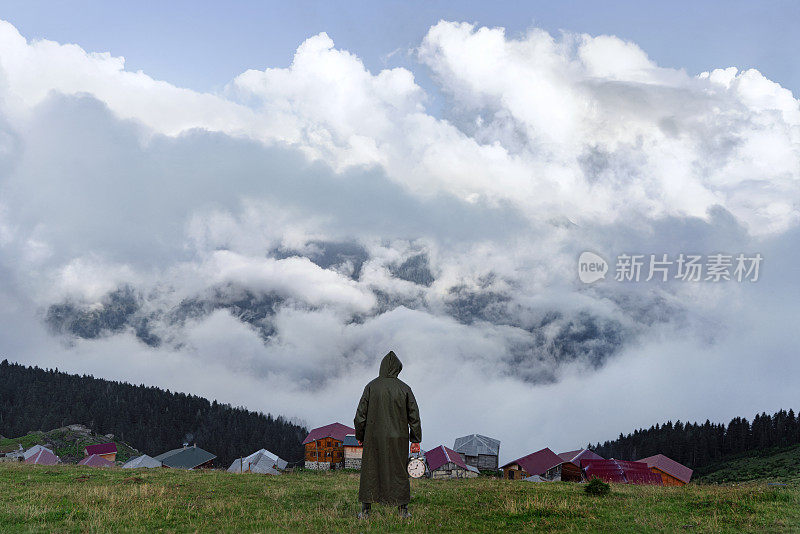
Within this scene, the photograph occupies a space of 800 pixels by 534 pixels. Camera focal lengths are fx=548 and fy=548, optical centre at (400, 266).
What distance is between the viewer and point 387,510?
1459 cm

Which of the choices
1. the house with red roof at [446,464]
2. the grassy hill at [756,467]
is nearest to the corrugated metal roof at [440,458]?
the house with red roof at [446,464]

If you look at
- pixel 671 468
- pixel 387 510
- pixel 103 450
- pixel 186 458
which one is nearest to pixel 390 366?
pixel 387 510

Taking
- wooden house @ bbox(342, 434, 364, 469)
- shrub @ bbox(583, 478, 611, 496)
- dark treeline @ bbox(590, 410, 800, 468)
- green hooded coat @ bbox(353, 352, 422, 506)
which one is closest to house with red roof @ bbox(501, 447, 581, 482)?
wooden house @ bbox(342, 434, 364, 469)

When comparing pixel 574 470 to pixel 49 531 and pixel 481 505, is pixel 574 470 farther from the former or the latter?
pixel 49 531

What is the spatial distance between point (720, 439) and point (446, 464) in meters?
112

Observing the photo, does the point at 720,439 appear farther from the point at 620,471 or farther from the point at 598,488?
the point at 598,488

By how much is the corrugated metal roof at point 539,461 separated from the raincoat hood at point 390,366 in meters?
77.2

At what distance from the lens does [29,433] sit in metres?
178

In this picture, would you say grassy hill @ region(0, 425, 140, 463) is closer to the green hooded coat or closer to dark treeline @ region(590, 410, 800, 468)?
dark treeline @ region(590, 410, 800, 468)

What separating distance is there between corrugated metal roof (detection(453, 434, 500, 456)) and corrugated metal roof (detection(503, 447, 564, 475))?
6179mm

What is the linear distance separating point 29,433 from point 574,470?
18230 cm

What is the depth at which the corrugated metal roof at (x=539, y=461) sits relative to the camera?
84625 mm

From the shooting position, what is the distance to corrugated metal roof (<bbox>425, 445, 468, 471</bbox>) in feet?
271

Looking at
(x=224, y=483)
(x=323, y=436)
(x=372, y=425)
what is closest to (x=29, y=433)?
(x=323, y=436)
